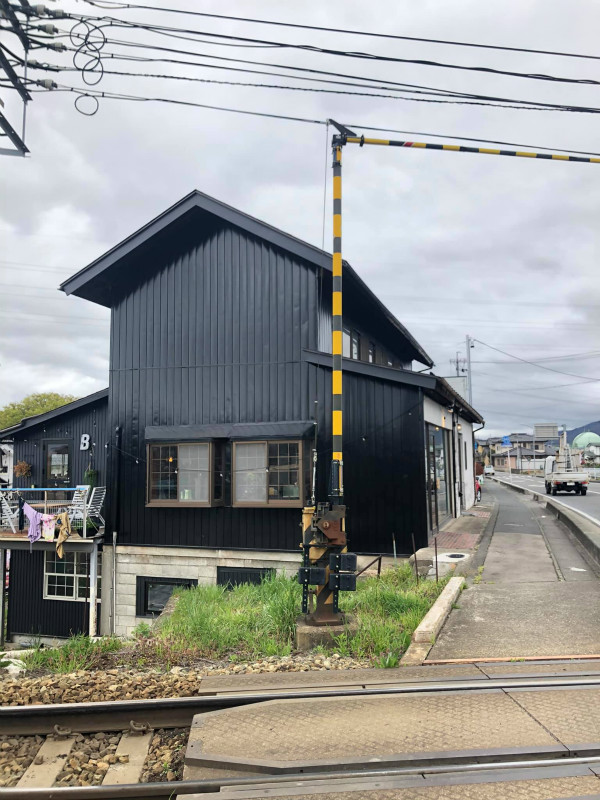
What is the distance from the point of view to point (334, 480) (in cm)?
724

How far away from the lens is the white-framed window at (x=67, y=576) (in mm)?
14984

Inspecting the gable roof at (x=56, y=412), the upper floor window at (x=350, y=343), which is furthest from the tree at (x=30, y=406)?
the upper floor window at (x=350, y=343)

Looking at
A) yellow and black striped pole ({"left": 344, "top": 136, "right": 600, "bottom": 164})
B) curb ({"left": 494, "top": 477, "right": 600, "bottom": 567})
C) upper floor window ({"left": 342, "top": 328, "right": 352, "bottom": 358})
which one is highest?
yellow and black striped pole ({"left": 344, "top": 136, "right": 600, "bottom": 164})

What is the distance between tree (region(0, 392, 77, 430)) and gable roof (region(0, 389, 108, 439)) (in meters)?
35.5

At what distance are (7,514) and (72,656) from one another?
9.26 metres

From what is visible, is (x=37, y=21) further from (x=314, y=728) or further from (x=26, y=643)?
(x=26, y=643)

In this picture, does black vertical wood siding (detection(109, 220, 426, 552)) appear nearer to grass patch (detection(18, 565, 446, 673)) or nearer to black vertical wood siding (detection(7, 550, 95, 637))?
black vertical wood siding (detection(7, 550, 95, 637))

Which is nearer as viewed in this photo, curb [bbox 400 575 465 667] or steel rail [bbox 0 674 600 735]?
steel rail [bbox 0 674 600 735]

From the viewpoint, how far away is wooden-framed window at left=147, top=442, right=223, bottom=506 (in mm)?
13312

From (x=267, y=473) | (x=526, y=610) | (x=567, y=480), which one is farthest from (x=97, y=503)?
(x=567, y=480)

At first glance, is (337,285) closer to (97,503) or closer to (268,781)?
(268,781)

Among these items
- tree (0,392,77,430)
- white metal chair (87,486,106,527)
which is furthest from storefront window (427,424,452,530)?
tree (0,392,77,430)

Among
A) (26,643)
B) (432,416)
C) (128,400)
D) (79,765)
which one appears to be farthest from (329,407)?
(26,643)

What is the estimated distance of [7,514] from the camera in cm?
1451
